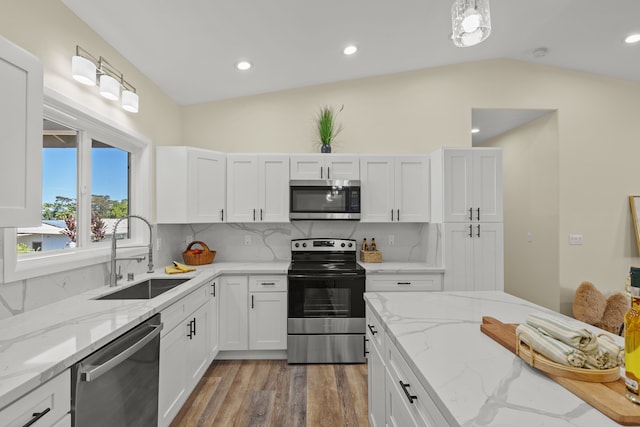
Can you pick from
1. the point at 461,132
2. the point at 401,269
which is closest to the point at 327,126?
the point at 461,132

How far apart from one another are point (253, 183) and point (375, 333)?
2.09 metres

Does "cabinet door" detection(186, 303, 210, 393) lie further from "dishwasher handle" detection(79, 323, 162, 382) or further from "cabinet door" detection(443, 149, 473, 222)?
"cabinet door" detection(443, 149, 473, 222)

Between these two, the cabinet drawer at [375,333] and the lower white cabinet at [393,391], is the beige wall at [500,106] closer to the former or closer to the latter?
the cabinet drawer at [375,333]

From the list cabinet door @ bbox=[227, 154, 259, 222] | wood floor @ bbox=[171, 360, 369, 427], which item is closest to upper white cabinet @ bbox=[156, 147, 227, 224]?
cabinet door @ bbox=[227, 154, 259, 222]

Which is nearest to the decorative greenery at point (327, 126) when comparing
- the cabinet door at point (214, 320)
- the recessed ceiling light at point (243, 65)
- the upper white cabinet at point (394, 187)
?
the upper white cabinet at point (394, 187)

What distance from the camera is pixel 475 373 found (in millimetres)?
934

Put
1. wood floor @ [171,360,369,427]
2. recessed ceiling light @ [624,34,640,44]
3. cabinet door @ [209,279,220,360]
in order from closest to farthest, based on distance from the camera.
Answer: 1. wood floor @ [171,360,369,427]
2. cabinet door @ [209,279,220,360]
3. recessed ceiling light @ [624,34,640,44]

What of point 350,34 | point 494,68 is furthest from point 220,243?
point 494,68

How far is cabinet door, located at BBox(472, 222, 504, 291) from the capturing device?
3061 mm

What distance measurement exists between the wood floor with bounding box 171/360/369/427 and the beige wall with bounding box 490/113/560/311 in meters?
2.58

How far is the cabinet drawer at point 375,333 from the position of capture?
61.8 inches

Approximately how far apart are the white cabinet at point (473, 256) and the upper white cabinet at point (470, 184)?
0.32 feet

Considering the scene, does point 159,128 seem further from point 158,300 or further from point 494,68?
point 494,68

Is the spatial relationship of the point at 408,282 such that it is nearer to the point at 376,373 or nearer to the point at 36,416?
the point at 376,373
